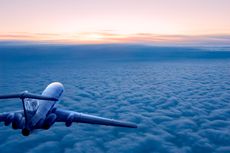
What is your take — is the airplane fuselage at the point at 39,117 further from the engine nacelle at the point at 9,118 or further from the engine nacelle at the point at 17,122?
the engine nacelle at the point at 9,118

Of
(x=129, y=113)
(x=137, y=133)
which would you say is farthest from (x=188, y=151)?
(x=129, y=113)

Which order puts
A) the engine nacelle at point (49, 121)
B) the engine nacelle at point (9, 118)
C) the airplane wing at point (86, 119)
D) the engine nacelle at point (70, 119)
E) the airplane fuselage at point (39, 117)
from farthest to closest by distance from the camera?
the engine nacelle at point (70, 119)
the airplane wing at point (86, 119)
the engine nacelle at point (9, 118)
the engine nacelle at point (49, 121)
the airplane fuselage at point (39, 117)

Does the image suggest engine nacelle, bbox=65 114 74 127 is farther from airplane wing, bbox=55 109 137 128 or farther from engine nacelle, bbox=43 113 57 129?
engine nacelle, bbox=43 113 57 129

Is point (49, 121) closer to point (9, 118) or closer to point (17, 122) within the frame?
point (17, 122)

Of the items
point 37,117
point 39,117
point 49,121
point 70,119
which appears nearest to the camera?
point 37,117

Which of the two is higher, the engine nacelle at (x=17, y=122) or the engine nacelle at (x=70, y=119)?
the engine nacelle at (x=17, y=122)

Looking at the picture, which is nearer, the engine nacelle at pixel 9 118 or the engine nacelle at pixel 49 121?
the engine nacelle at pixel 49 121

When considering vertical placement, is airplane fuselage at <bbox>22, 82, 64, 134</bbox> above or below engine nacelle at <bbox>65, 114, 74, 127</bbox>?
above

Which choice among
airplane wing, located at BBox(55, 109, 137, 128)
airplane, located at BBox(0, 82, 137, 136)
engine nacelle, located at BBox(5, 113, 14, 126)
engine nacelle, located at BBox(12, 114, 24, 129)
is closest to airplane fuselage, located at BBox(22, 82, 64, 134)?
airplane, located at BBox(0, 82, 137, 136)

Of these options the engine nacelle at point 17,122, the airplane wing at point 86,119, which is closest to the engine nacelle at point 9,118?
the engine nacelle at point 17,122

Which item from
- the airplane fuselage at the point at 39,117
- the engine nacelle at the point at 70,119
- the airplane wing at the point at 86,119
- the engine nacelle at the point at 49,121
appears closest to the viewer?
the airplane fuselage at the point at 39,117

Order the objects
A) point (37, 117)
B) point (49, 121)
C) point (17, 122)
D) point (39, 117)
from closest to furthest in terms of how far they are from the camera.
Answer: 1. point (17, 122)
2. point (37, 117)
3. point (39, 117)
4. point (49, 121)

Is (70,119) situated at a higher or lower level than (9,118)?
lower

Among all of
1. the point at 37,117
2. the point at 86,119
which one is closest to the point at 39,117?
the point at 37,117
